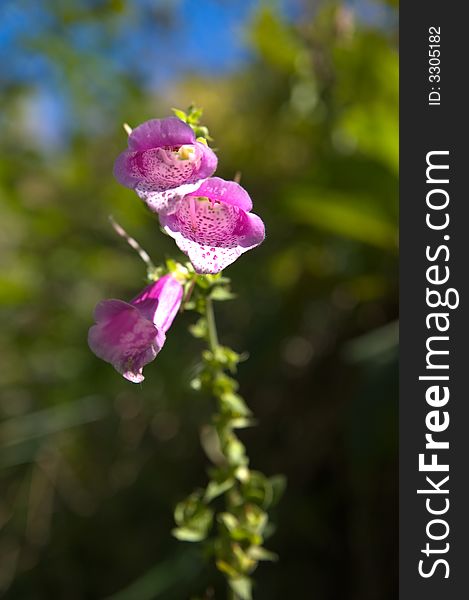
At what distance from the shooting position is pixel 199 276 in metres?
0.49

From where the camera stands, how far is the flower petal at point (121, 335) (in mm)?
490

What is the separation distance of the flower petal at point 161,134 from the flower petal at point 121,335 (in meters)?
0.11

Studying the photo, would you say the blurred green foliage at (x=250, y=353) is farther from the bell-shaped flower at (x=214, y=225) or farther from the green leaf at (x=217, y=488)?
A: the bell-shaped flower at (x=214, y=225)

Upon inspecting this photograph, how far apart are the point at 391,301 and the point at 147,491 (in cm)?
55

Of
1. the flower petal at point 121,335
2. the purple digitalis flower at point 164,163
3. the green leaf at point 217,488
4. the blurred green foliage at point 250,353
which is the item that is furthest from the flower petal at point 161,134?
the blurred green foliage at point 250,353

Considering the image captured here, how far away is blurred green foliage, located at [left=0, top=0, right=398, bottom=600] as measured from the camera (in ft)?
3.49

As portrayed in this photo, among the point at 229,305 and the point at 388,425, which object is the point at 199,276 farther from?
the point at 229,305

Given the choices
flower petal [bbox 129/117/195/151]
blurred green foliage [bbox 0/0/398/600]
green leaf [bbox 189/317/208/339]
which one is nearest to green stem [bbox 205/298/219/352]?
green leaf [bbox 189/317/208/339]

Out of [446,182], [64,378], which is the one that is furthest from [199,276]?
[64,378]

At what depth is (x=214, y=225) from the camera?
0.50 meters

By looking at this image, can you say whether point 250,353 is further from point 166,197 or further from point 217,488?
point 166,197

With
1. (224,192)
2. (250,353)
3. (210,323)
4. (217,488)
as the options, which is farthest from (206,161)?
(250,353)

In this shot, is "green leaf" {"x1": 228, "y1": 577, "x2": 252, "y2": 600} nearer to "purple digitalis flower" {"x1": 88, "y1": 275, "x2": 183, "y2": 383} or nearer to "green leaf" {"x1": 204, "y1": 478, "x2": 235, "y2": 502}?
"green leaf" {"x1": 204, "y1": 478, "x2": 235, "y2": 502}

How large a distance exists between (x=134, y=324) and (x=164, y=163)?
11 centimetres
